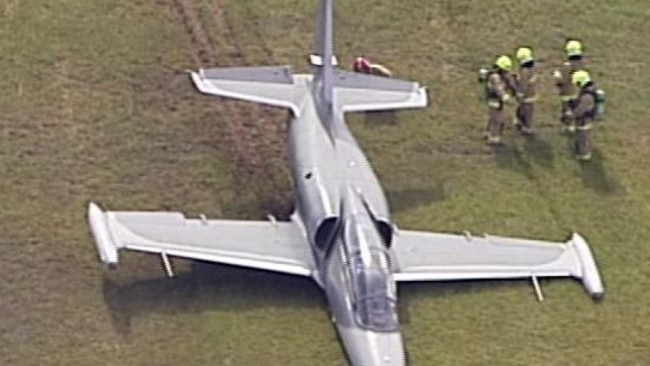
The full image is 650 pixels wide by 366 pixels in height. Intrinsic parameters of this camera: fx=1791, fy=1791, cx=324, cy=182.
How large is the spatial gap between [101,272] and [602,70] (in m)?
9.57

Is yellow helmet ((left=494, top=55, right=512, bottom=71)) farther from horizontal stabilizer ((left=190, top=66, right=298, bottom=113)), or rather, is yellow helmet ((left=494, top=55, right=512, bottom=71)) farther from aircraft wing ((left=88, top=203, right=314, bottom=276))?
aircraft wing ((left=88, top=203, right=314, bottom=276))

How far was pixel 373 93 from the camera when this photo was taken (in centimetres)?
2553

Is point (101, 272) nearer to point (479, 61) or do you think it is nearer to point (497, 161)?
point (497, 161)

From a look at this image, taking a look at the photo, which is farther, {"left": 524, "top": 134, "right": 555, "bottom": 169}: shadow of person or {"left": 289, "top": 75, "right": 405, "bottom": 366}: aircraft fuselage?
{"left": 524, "top": 134, "right": 555, "bottom": 169}: shadow of person

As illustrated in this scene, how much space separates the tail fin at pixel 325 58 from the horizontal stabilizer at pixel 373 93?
306mm

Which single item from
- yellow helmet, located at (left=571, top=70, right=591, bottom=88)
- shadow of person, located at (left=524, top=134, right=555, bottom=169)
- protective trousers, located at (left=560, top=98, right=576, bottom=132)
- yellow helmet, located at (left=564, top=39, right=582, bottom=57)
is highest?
yellow helmet, located at (left=564, top=39, right=582, bottom=57)

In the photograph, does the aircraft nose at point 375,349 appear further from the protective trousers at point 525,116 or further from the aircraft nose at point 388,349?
the protective trousers at point 525,116

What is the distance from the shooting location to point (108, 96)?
27.3 m

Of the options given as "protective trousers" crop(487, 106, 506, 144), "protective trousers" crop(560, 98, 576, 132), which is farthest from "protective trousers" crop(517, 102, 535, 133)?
"protective trousers" crop(560, 98, 576, 132)

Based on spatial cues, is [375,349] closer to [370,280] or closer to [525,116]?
[370,280]

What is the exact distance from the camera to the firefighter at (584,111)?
26.2 meters

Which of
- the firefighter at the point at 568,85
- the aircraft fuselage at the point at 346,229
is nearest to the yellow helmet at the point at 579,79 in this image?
the firefighter at the point at 568,85

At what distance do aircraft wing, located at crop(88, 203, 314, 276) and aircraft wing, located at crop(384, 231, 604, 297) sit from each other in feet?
4.59

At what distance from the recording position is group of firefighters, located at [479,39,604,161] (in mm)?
26297
